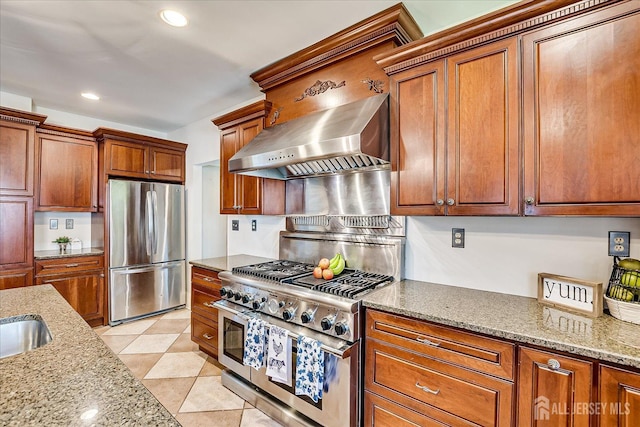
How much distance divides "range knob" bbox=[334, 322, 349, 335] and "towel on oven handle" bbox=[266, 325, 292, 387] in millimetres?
391

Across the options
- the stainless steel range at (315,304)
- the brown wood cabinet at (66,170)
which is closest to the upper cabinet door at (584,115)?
the stainless steel range at (315,304)

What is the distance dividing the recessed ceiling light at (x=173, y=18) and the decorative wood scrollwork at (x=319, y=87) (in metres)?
0.98

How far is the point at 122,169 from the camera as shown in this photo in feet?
12.6

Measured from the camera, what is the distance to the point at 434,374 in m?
1.43

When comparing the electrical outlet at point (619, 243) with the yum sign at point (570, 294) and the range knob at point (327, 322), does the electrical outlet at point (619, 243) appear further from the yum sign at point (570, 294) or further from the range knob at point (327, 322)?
the range knob at point (327, 322)

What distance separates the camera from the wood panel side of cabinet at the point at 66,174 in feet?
11.5

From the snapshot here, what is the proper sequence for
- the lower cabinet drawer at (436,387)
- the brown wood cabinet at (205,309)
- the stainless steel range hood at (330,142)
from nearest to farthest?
1. the lower cabinet drawer at (436,387)
2. the stainless steel range hood at (330,142)
3. the brown wood cabinet at (205,309)

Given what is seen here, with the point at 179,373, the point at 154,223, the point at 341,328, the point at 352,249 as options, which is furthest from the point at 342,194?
the point at 154,223

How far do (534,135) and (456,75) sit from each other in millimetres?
532

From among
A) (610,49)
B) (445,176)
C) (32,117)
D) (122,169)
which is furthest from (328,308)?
(32,117)

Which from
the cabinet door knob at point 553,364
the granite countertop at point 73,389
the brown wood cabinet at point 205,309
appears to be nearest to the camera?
the granite countertop at point 73,389

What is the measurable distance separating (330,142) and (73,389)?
5.09ft

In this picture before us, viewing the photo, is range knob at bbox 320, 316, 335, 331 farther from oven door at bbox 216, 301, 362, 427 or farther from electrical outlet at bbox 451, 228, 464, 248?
electrical outlet at bbox 451, 228, 464, 248

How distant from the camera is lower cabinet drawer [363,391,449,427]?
1478 millimetres
